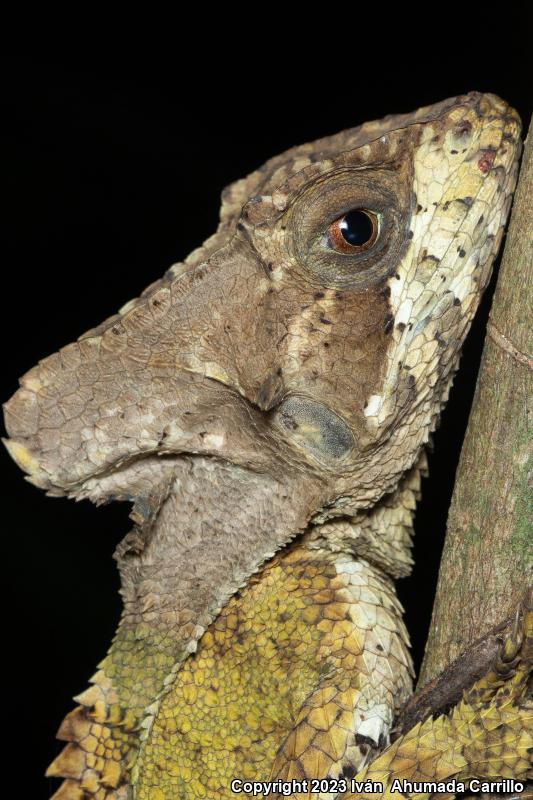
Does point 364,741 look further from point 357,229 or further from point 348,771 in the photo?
point 357,229

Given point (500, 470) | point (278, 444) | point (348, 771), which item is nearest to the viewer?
point (500, 470)

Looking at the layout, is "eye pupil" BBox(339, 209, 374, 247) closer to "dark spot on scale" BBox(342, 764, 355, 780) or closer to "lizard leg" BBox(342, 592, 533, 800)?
"lizard leg" BBox(342, 592, 533, 800)

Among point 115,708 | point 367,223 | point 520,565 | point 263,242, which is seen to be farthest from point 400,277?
point 115,708

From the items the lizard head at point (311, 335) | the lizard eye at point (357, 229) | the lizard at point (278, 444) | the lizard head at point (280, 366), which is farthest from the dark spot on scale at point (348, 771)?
the lizard eye at point (357, 229)

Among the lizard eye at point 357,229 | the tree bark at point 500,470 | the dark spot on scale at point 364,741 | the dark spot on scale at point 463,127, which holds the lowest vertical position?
the dark spot on scale at point 364,741

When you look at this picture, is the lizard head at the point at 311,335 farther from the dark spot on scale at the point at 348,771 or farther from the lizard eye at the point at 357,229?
the dark spot on scale at the point at 348,771

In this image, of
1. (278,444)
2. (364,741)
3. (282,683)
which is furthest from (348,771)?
(278,444)
